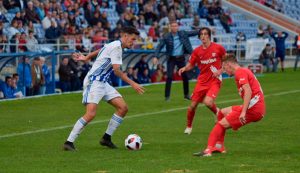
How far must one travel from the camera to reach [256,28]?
4703 centimetres

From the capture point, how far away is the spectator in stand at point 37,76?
2602 cm

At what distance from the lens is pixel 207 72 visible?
1764cm

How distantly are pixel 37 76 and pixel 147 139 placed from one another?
1066 cm

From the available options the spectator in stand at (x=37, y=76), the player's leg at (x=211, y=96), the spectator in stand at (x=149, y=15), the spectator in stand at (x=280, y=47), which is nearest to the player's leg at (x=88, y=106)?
the player's leg at (x=211, y=96)

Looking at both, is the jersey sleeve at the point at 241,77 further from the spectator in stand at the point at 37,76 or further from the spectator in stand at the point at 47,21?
the spectator in stand at the point at 47,21

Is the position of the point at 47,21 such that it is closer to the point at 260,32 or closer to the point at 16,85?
the point at 16,85

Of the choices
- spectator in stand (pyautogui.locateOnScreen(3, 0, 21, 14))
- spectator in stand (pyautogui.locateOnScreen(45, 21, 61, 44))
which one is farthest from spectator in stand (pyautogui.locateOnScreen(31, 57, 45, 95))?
spectator in stand (pyautogui.locateOnScreen(3, 0, 21, 14))

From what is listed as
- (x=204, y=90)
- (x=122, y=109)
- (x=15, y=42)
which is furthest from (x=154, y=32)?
(x=122, y=109)

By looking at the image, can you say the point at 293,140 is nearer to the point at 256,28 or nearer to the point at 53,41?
the point at 53,41

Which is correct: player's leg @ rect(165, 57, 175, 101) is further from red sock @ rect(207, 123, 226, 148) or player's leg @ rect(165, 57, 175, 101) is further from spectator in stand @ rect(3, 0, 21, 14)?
red sock @ rect(207, 123, 226, 148)

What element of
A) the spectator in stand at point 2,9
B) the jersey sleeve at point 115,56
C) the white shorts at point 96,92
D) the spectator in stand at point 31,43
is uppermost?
the jersey sleeve at point 115,56

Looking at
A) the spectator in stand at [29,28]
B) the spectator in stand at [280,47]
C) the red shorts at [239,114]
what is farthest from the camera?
the spectator in stand at [280,47]

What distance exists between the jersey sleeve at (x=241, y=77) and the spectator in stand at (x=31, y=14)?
18274mm

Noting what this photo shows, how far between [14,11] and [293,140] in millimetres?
17402
